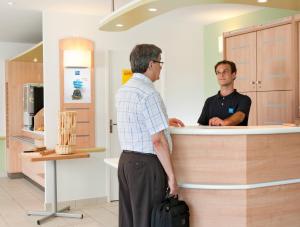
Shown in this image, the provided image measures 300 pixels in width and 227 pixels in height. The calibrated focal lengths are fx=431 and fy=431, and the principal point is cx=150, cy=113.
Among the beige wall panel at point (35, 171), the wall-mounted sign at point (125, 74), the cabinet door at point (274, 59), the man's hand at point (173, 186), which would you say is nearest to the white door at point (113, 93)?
the wall-mounted sign at point (125, 74)

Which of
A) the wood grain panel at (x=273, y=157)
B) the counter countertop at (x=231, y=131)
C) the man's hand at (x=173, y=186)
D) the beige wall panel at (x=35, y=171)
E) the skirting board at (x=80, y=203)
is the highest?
the counter countertop at (x=231, y=131)

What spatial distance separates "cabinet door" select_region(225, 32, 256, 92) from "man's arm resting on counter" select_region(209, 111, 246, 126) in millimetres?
1161

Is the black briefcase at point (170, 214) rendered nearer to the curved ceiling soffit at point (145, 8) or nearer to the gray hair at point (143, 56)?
the gray hair at point (143, 56)

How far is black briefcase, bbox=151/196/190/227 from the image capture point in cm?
268

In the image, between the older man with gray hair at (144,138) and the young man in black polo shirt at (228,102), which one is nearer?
the older man with gray hair at (144,138)

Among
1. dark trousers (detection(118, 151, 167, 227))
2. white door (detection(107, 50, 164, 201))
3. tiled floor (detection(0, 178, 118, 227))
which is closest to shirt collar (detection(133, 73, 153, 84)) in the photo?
dark trousers (detection(118, 151, 167, 227))

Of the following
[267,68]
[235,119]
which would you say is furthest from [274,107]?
[235,119]

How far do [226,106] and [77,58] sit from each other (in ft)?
7.59

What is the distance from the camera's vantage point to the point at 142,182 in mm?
2725

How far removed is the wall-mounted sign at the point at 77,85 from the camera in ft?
17.7

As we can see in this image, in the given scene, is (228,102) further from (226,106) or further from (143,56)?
(143,56)

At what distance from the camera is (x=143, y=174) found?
2717mm

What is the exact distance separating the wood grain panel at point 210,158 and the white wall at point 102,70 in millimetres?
2743

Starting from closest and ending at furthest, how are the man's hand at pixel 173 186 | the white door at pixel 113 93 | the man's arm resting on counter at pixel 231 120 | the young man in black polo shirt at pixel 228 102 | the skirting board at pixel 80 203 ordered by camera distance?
the man's hand at pixel 173 186 < the man's arm resting on counter at pixel 231 120 < the young man in black polo shirt at pixel 228 102 < the skirting board at pixel 80 203 < the white door at pixel 113 93
